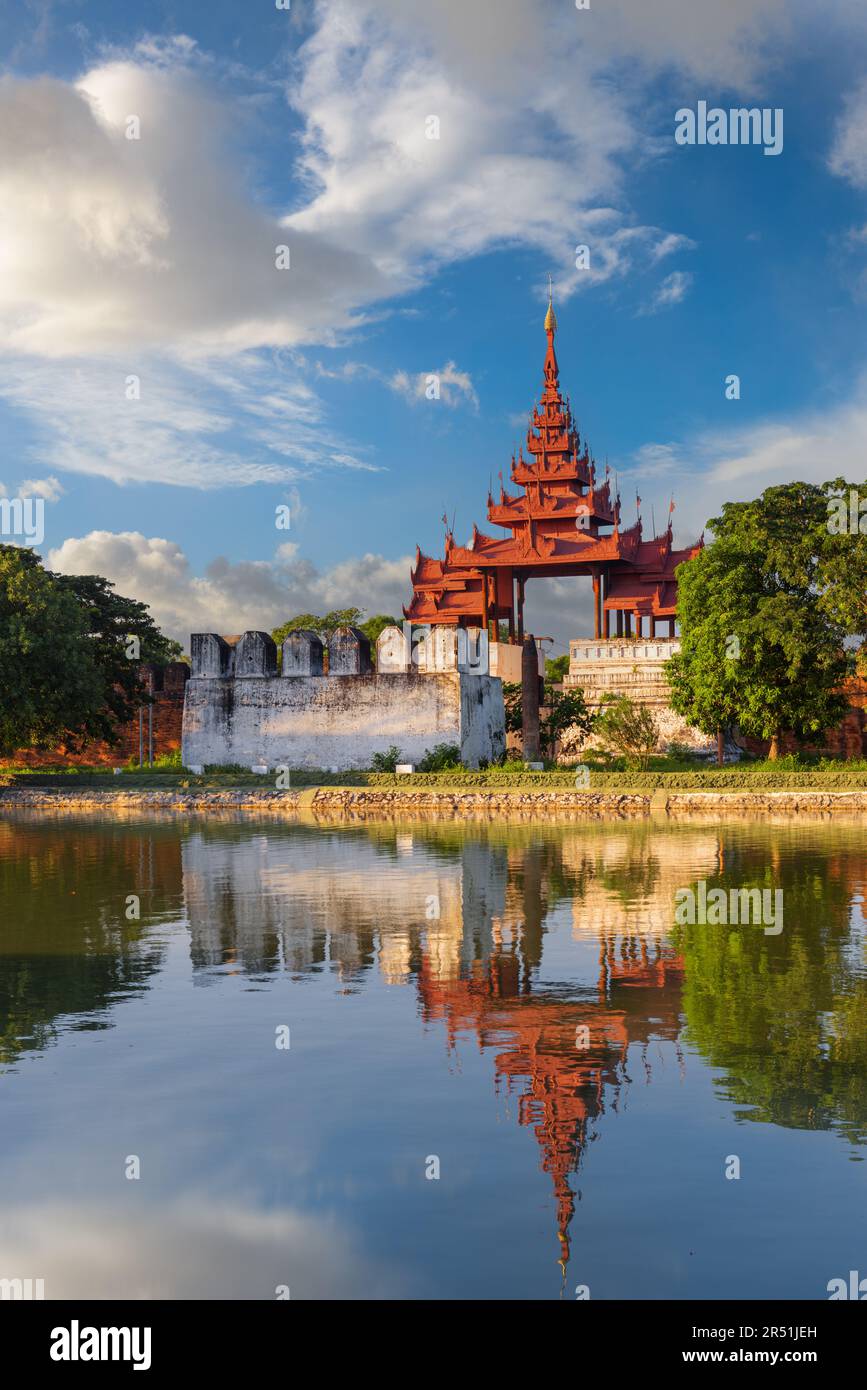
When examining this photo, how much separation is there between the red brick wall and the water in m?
31.9

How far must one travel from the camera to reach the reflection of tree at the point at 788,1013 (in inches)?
273

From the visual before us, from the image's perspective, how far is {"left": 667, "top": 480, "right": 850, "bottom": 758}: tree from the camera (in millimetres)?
34438

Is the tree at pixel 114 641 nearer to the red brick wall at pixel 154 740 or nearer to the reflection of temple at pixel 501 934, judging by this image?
the red brick wall at pixel 154 740

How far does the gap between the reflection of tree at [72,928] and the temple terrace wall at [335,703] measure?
14434mm

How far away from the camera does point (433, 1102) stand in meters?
6.96

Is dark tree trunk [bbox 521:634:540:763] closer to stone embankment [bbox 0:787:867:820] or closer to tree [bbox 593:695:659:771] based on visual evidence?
tree [bbox 593:695:659:771]

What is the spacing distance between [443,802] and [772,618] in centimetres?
957

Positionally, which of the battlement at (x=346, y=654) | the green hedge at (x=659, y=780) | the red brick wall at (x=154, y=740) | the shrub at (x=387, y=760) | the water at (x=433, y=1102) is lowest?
the water at (x=433, y=1102)

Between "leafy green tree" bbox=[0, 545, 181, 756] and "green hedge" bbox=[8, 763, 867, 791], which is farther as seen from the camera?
"leafy green tree" bbox=[0, 545, 181, 756]

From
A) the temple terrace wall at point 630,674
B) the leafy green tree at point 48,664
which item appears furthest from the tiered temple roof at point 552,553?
the leafy green tree at point 48,664

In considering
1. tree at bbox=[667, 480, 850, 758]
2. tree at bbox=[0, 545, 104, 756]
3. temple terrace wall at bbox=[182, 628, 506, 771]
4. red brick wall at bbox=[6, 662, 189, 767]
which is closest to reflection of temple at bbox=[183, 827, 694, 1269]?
tree at bbox=[667, 480, 850, 758]

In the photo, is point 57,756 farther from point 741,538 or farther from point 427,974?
point 427,974

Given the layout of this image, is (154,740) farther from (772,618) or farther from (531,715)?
(772,618)

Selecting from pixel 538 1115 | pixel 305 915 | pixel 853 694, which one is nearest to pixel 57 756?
pixel 853 694
